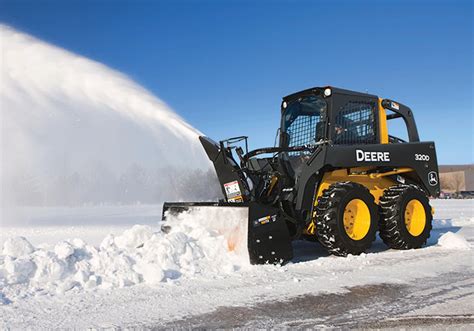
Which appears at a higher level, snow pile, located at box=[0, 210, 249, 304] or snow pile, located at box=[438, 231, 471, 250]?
snow pile, located at box=[0, 210, 249, 304]

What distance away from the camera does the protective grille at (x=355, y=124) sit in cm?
690

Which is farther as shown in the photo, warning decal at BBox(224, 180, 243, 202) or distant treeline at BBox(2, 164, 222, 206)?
distant treeline at BBox(2, 164, 222, 206)

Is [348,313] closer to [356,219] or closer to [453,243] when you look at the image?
[356,219]

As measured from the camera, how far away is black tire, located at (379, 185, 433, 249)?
22.0 feet

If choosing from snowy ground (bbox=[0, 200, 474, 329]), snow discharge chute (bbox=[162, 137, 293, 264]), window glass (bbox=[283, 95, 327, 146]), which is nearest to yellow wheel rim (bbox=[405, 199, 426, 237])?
snowy ground (bbox=[0, 200, 474, 329])

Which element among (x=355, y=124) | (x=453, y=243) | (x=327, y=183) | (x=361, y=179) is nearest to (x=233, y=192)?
(x=327, y=183)

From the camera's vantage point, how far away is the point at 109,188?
22.1 meters

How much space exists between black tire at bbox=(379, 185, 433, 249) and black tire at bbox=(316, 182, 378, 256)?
26.2 inches

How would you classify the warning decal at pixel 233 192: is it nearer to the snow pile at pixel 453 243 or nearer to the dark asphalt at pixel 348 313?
the dark asphalt at pixel 348 313

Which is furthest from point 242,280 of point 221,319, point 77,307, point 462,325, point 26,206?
point 26,206

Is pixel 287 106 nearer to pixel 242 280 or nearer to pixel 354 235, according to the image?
pixel 354 235

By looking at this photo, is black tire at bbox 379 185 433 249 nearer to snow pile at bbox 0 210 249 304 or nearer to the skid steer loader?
the skid steer loader

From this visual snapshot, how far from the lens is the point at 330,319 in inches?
134

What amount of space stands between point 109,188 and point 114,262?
59.6 ft
